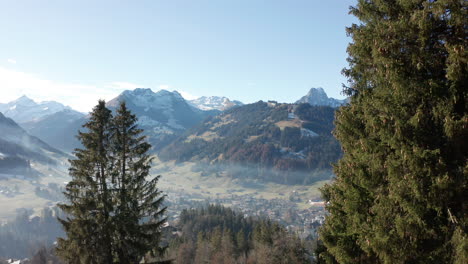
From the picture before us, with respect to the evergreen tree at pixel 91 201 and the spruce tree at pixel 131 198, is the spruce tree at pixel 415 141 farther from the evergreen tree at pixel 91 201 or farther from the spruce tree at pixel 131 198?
the evergreen tree at pixel 91 201

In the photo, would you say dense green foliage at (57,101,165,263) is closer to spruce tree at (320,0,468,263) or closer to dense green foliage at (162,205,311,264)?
dense green foliage at (162,205,311,264)

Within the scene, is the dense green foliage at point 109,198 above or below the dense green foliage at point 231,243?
above

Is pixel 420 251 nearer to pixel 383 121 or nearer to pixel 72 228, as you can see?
pixel 383 121

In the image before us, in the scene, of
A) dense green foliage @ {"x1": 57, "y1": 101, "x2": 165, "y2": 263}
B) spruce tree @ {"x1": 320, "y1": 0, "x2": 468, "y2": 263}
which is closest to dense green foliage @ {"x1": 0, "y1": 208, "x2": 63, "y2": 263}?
dense green foliage @ {"x1": 57, "y1": 101, "x2": 165, "y2": 263}

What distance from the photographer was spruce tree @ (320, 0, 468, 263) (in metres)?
A: 9.12

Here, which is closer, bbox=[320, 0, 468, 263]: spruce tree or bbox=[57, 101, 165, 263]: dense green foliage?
bbox=[320, 0, 468, 263]: spruce tree

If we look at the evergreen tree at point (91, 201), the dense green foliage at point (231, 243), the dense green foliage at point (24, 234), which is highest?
the evergreen tree at point (91, 201)

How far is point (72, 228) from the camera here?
2012 centimetres

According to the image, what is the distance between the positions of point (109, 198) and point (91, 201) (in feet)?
3.73

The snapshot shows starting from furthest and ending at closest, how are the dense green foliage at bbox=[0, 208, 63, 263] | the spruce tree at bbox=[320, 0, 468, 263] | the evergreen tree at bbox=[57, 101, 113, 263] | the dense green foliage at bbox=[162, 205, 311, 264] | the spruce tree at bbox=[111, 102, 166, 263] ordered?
1. the dense green foliage at bbox=[0, 208, 63, 263]
2. the dense green foliage at bbox=[162, 205, 311, 264]
3. the spruce tree at bbox=[111, 102, 166, 263]
4. the evergreen tree at bbox=[57, 101, 113, 263]
5. the spruce tree at bbox=[320, 0, 468, 263]

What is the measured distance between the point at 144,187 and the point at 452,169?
18699 mm

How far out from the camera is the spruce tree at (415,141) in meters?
9.12

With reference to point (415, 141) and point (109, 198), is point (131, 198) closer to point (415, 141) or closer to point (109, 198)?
point (109, 198)

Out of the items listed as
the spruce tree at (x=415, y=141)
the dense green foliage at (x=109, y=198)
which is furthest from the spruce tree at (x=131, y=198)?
the spruce tree at (x=415, y=141)
